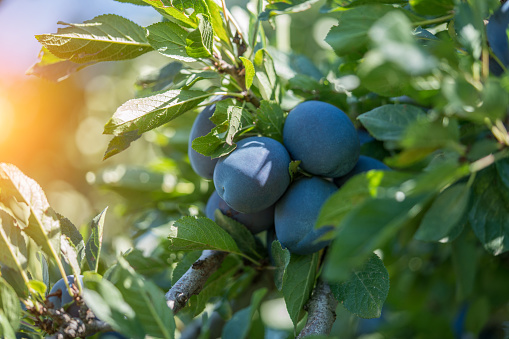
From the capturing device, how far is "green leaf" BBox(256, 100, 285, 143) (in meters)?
0.66

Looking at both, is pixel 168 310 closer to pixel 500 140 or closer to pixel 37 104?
pixel 500 140

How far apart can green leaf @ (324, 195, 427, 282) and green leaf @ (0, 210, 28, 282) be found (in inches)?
16.3

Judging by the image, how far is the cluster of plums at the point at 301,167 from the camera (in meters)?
0.61

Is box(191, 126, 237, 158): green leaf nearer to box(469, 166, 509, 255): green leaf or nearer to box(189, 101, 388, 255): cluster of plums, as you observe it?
box(189, 101, 388, 255): cluster of plums

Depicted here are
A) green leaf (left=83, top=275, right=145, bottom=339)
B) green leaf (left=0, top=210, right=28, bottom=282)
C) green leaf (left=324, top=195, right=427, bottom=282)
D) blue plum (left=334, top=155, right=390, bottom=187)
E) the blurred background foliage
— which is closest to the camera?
green leaf (left=324, top=195, right=427, bottom=282)

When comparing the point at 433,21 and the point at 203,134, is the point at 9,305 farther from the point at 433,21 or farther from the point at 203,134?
A: the point at 433,21

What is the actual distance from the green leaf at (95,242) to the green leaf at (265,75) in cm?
30

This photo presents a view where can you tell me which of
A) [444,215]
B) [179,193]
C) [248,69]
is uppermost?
[248,69]

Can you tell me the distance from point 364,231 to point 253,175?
277 millimetres

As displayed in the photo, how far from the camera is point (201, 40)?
604 millimetres

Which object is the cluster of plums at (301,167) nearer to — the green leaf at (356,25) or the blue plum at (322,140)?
the blue plum at (322,140)

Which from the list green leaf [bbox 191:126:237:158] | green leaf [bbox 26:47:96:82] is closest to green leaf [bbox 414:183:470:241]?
green leaf [bbox 191:126:237:158]

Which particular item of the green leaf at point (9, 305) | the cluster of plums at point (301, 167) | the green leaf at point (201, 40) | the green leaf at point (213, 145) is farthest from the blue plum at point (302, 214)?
the green leaf at point (9, 305)

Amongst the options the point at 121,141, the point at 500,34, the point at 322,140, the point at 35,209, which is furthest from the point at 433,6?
the point at 35,209
